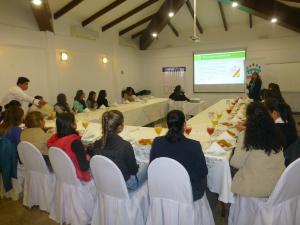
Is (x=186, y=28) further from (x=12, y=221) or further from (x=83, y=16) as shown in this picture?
(x=12, y=221)

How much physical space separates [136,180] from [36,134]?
1.25 metres

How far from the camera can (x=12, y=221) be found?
237 cm

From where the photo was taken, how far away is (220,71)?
854 cm

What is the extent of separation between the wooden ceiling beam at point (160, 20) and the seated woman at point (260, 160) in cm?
585

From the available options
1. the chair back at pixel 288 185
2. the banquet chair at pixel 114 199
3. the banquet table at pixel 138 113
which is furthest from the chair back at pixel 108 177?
the banquet table at pixel 138 113

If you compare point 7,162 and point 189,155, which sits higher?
point 189,155

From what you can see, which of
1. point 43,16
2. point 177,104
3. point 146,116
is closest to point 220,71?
point 177,104

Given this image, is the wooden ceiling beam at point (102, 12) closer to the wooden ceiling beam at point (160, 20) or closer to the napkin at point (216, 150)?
the wooden ceiling beam at point (160, 20)

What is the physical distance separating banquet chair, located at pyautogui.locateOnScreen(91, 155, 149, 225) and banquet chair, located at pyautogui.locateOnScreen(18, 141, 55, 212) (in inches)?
26.3

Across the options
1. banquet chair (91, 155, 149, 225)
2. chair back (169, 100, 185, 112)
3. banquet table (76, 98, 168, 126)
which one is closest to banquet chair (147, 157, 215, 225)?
banquet chair (91, 155, 149, 225)

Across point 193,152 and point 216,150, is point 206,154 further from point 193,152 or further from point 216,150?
point 193,152

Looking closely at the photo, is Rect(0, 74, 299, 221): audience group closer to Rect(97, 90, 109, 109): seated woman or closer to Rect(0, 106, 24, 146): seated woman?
Rect(0, 106, 24, 146): seated woman

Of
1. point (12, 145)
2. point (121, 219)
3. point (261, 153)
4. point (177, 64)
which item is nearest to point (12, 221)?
point (12, 145)

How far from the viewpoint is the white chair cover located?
2.76 metres
